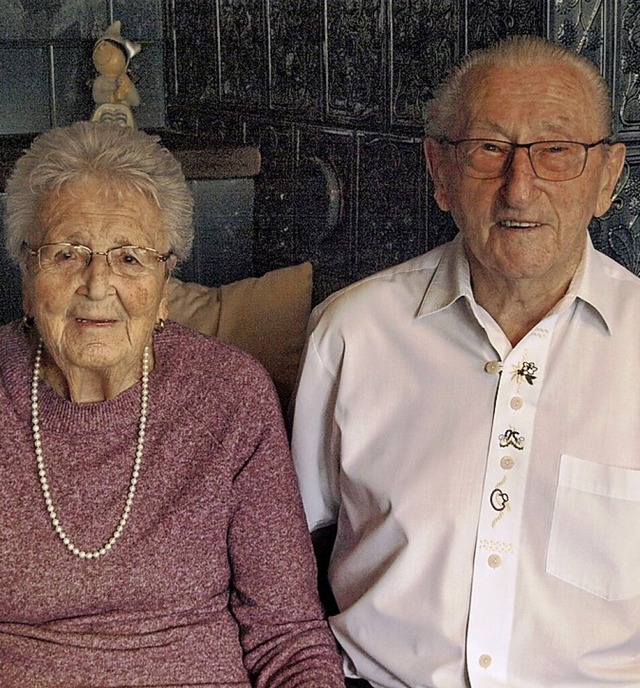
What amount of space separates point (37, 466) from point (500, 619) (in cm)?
72

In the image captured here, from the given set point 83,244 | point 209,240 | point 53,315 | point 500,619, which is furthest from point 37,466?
point 209,240

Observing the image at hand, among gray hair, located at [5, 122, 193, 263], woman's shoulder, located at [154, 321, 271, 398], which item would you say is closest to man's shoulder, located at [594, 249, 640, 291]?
woman's shoulder, located at [154, 321, 271, 398]

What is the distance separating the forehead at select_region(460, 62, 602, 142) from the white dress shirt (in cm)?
20

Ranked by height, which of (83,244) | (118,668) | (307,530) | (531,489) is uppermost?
(83,244)

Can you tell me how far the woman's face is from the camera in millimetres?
1623

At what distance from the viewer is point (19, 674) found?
1.58m

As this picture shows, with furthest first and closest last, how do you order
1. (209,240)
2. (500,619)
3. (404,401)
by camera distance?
(209,240) → (404,401) → (500,619)

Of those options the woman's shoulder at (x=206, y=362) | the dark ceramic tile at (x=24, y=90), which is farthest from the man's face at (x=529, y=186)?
the dark ceramic tile at (x=24, y=90)

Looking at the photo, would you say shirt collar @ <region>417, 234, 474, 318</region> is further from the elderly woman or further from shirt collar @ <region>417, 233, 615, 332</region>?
the elderly woman

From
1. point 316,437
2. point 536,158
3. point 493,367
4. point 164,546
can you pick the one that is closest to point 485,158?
point 536,158

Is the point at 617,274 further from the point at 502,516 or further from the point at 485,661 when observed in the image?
the point at 485,661

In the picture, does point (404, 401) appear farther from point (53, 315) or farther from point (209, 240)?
point (209, 240)

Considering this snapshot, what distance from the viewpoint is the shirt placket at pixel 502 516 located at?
1574 millimetres

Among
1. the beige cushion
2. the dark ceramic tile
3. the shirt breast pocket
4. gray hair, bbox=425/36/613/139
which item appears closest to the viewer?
the shirt breast pocket
